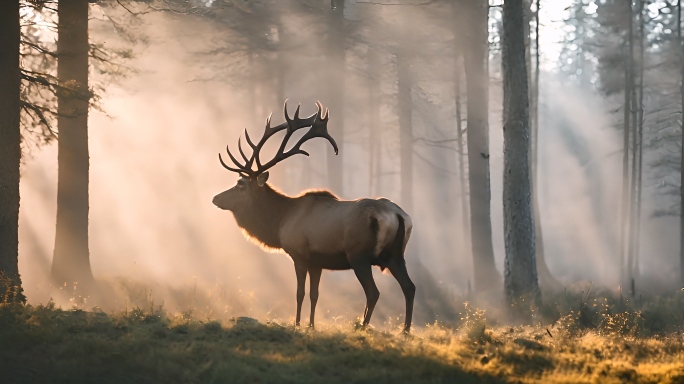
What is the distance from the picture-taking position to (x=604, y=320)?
12945 millimetres

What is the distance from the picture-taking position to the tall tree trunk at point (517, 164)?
52.8ft

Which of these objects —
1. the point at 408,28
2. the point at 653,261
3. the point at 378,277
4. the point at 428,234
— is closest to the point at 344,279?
the point at 378,277

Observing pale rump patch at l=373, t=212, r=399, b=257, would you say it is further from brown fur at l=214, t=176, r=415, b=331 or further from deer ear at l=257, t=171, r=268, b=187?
deer ear at l=257, t=171, r=268, b=187

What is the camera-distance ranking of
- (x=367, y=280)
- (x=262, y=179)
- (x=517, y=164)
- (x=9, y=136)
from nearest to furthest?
(x=367, y=280) → (x=9, y=136) → (x=262, y=179) → (x=517, y=164)

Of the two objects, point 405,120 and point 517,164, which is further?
point 405,120

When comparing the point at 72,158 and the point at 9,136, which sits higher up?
the point at 9,136

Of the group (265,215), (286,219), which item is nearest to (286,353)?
(286,219)

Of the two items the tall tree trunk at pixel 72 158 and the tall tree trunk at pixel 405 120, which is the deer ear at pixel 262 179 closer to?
the tall tree trunk at pixel 72 158

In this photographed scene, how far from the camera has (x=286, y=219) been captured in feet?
42.2

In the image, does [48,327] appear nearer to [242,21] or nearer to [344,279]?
[344,279]

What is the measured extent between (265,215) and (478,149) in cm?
1136

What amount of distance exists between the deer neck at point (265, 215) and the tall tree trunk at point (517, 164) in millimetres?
5244

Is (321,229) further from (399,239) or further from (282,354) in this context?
(282,354)

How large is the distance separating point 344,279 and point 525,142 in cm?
978
